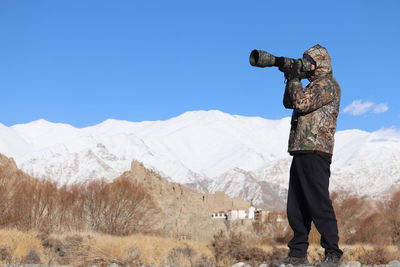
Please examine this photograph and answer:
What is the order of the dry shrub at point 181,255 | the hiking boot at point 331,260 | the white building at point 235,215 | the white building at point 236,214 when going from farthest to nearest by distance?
1. the white building at point 236,214
2. the white building at point 235,215
3. the dry shrub at point 181,255
4. the hiking boot at point 331,260

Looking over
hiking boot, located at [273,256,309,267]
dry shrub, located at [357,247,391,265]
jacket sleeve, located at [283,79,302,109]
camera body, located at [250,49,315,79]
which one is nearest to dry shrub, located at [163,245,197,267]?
dry shrub, located at [357,247,391,265]

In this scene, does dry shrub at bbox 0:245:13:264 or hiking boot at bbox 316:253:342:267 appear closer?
hiking boot at bbox 316:253:342:267

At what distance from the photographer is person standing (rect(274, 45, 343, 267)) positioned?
4754 mm

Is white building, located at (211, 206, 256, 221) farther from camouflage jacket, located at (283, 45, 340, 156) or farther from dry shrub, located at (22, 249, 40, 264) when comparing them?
camouflage jacket, located at (283, 45, 340, 156)

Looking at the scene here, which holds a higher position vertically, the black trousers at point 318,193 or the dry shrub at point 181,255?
the black trousers at point 318,193

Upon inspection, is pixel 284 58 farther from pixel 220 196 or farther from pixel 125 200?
pixel 220 196

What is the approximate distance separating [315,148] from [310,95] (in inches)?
17.5

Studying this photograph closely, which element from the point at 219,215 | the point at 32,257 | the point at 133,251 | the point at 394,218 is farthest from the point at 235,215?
the point at 32,257

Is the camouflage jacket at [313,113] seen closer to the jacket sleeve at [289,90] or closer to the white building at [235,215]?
the jacket sleeve at [289,90]

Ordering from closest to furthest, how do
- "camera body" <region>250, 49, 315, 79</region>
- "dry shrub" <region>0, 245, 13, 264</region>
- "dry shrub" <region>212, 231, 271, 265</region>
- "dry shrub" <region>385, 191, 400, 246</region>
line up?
"camera body" <region>250, 49, 315, 79</region>, "dry shrub" <region>0, 245, 13, 264</region>, "dry shrub" <region>212, 231, 271, 265</region>, "dry shrub" <region>385, 191, 400, 246</region>

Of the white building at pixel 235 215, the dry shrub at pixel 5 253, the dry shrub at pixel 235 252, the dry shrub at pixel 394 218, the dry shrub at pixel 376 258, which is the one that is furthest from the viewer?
the white building at pixel 235 215

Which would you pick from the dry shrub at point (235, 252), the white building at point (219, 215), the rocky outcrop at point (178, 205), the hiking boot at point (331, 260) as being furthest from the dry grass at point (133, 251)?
the white building at point (219, 215)

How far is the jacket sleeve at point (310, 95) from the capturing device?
471 centimetres

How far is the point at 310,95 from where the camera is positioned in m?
4.73
